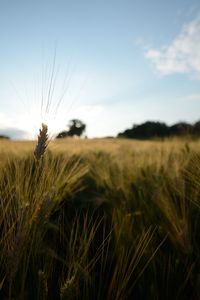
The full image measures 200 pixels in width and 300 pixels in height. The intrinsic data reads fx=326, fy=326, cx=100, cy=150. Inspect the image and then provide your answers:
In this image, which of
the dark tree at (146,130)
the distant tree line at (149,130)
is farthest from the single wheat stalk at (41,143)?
the dark tree at (146,130)

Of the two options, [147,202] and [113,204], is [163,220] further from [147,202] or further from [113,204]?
[113,204]

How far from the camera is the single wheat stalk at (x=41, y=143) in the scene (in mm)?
1027

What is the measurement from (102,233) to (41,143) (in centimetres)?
100

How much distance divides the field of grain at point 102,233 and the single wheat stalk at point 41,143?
3 cm

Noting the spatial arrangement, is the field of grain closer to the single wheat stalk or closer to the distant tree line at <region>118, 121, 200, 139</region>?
the single wheat stalk

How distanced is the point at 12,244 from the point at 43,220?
0.27 m

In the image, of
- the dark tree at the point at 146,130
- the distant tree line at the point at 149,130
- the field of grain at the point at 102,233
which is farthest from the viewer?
the dark tree at the point at 146,130

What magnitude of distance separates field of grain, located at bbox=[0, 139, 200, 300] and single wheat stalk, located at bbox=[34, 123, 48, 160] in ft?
0.09

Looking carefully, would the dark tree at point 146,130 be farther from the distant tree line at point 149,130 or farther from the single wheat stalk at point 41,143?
the single wheat stalk at point 41,143

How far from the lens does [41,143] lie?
1.06 metres

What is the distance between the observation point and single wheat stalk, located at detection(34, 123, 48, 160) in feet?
3.37

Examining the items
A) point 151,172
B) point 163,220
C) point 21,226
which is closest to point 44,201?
point 21,226

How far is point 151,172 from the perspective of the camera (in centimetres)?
247

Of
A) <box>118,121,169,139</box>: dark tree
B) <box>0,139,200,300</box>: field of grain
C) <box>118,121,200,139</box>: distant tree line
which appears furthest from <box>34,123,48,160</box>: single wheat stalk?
<box>118,121,169,139</box>: dark tree
